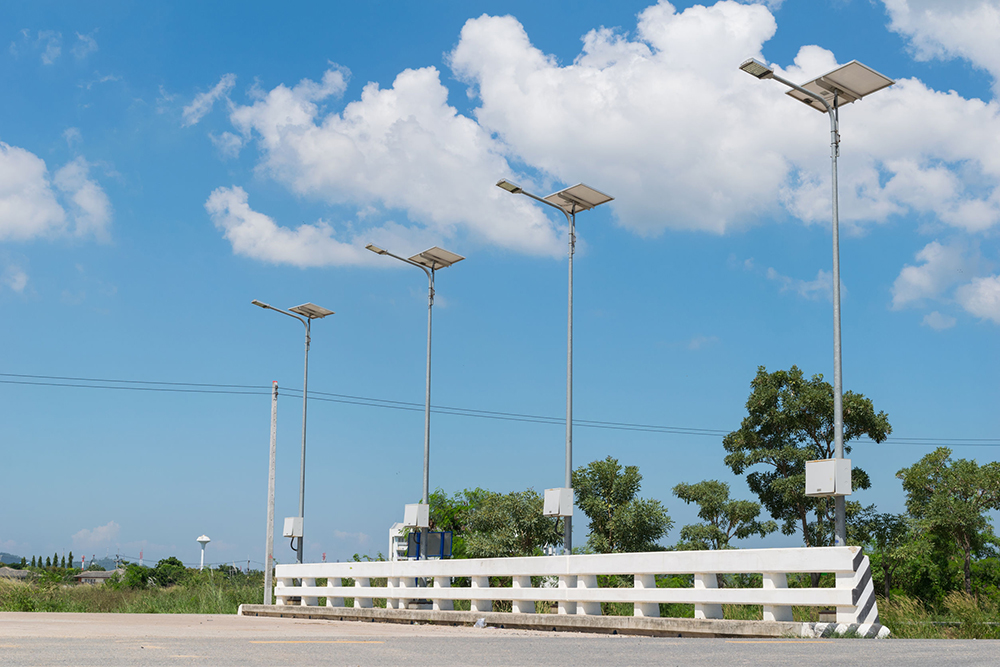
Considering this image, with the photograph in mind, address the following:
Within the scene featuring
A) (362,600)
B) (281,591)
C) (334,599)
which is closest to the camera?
(362,600)

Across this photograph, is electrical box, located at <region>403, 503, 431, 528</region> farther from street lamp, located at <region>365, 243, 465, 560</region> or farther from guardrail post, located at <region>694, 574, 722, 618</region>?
guardrail post, located at <region>694, 574, 722, 618</region>

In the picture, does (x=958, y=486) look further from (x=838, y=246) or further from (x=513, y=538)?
(x=838, y=246)

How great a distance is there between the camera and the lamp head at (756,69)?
1753 cm

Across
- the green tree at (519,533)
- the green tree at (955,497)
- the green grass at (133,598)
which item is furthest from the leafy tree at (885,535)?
the green grass at (133,598)

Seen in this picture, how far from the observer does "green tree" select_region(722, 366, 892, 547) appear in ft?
116

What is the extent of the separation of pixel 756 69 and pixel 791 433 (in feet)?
72.3

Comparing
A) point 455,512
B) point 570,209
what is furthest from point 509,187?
point 455,512

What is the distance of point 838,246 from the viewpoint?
16547 millimetres

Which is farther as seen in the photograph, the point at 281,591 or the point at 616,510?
the point at 616,510

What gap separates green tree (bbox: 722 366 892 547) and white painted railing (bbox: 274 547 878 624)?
774 inches

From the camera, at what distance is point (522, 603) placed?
16.0m

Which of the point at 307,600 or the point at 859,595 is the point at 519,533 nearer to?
the point at 307,600

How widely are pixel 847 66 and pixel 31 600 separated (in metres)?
24.6

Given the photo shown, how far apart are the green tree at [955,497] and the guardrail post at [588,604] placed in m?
23.8
